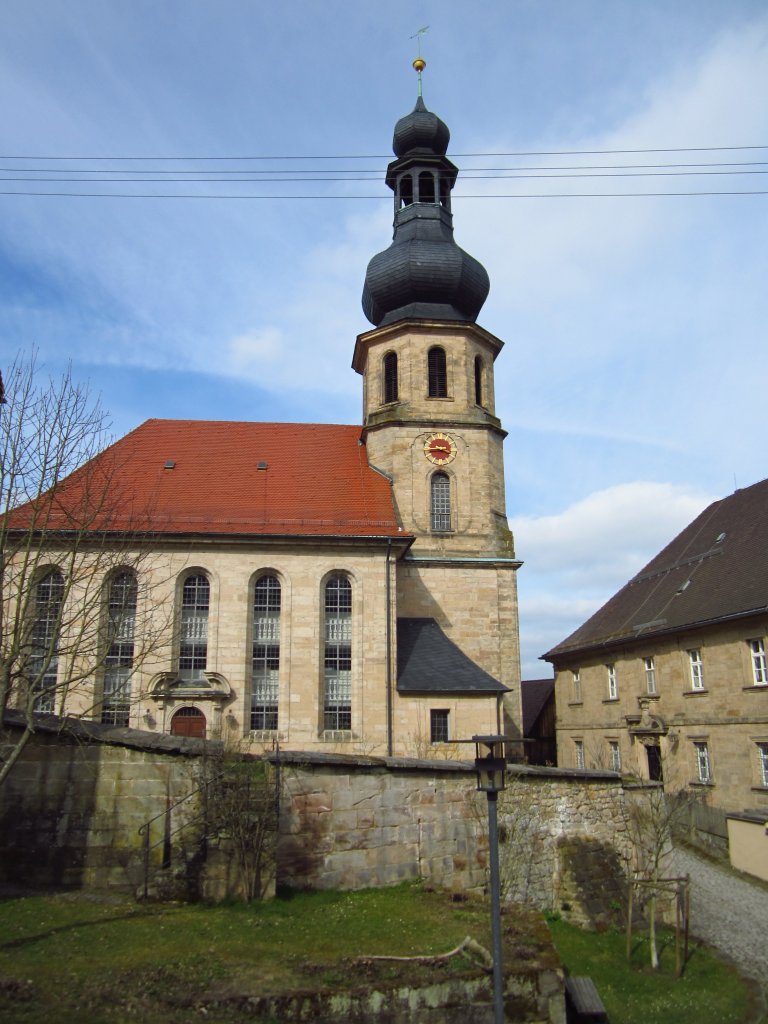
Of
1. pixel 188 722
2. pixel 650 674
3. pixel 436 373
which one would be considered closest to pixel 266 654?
pixel 188 722

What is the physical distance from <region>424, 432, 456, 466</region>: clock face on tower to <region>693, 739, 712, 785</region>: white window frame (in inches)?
441

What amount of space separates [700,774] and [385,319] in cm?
1778

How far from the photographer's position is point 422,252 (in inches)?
1131

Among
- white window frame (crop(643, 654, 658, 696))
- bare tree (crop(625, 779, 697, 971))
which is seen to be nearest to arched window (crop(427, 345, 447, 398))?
white window frame (crop(643, 654, 658, 696))

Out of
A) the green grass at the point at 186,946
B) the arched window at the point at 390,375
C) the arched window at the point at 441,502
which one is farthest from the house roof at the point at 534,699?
the green grass at the point at 186,946

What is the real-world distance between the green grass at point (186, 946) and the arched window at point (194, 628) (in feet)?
39.9

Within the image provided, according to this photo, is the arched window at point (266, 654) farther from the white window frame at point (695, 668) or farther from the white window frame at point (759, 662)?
the white window frame at point (759, 662)

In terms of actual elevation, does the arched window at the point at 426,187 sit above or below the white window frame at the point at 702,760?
above

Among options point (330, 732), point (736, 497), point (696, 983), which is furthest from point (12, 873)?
point (736, 497)

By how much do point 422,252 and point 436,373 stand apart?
420 cm

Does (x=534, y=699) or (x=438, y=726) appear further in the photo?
(x=534, y=699)

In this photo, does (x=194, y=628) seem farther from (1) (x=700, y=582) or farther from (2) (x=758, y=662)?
(1) (x=700, y=582)

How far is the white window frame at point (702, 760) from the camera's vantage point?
23.0 m

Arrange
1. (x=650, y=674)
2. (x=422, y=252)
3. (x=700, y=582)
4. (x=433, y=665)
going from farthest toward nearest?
(x=422, y=252), (x=650, y=674), (x=700, y=582), (x=433, y=665)
